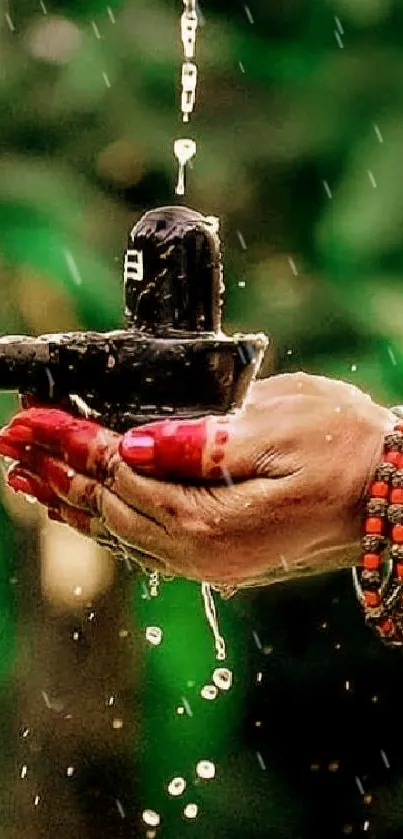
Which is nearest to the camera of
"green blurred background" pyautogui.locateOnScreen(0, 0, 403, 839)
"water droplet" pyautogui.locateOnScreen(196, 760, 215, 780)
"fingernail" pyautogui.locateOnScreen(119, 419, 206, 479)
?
"fingernail" pyautogui.locateOnScreen(119, 419, 206, 479)

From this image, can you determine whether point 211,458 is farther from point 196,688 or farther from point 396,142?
point 196,688

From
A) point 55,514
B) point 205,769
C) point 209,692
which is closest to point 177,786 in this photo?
point 205,769

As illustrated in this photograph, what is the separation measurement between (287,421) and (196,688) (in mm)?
1043

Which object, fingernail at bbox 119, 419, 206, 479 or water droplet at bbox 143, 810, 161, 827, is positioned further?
water droplet at bbox 143, 810, 161, 827

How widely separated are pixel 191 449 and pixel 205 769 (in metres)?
1.15

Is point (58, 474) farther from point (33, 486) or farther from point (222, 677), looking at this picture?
point (222, 677)

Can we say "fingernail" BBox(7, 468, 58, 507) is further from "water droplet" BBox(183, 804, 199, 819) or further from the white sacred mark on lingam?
"water droplet" BBox(183, 804, 199, 819)

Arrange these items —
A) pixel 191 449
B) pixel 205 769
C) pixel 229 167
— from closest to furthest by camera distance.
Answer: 1. pixel 191 449
2. pixel 229 167
3. pixel 205 769

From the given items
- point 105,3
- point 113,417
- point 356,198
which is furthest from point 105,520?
point 105,3

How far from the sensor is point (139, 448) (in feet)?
2.55

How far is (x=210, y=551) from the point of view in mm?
815

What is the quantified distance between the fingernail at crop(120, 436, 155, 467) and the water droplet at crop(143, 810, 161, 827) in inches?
48.0

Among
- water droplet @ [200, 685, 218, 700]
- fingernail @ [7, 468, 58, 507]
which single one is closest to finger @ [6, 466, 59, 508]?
fingernail @ [7, 468, 58, 507]

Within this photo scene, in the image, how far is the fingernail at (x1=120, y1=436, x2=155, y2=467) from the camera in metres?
0.78
